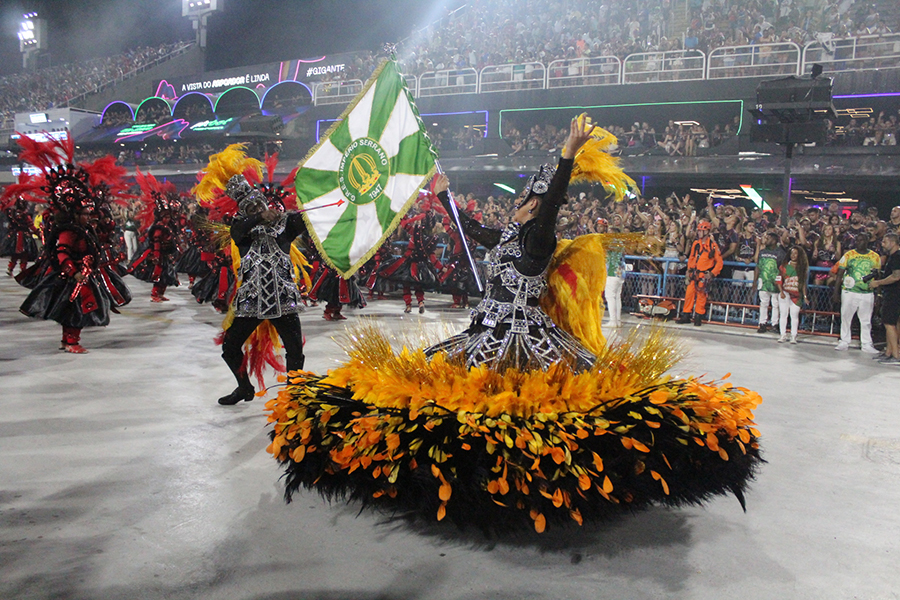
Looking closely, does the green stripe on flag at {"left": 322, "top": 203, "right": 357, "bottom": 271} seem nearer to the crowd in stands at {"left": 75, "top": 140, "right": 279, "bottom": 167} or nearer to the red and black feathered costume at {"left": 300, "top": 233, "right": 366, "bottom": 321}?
the red and black feathered costume at {"left": 300, "top": 233, "right": 366, "bottom": 321}

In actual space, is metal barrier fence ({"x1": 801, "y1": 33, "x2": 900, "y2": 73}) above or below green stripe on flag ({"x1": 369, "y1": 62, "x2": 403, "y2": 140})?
above

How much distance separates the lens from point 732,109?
1817 centimetres

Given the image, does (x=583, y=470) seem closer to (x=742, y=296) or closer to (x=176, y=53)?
(x=742, y=296)

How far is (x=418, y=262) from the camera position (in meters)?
12.3

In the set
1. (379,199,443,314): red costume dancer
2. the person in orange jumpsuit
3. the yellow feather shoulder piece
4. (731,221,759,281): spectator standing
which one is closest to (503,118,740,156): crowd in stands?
(731,221,759,281): spectator standing

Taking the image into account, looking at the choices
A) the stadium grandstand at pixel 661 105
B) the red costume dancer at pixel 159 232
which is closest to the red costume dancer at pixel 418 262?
the stadium grandstand at pixel 661 105

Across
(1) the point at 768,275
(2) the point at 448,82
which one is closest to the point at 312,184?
(1) the point at 768,275

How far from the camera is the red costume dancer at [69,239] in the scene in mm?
7359

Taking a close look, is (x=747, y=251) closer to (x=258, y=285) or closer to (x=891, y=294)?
(x=891, y=294)

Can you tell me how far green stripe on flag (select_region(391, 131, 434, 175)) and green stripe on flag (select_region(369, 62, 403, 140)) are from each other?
7.8 inches

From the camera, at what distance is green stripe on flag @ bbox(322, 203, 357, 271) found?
4246 millimetres

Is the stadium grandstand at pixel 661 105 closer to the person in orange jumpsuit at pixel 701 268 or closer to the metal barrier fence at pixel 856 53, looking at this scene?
the metal barrier fence at pixel 856 53

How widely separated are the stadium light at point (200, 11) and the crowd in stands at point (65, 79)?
2.23 meters

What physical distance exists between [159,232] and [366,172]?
948 cm
